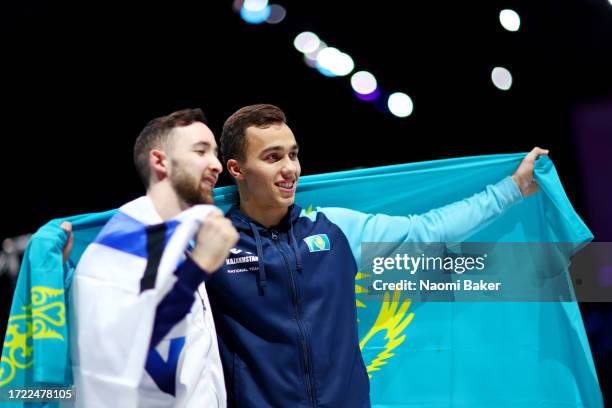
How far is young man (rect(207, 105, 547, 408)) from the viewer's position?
7.17ft

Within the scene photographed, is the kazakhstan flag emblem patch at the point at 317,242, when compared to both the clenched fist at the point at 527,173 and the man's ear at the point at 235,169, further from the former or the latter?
the clenched fist at the point at 527,173

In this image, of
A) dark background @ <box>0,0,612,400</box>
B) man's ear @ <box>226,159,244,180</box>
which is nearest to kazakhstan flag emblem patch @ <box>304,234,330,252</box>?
man's ear @ <box>226,159,244,180</box>

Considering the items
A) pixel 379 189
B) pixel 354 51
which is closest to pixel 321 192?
pixel 379 189

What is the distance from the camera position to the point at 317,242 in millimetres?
2355

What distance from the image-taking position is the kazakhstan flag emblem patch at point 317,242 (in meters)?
2.34

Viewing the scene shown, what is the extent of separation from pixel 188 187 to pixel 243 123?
40 cm

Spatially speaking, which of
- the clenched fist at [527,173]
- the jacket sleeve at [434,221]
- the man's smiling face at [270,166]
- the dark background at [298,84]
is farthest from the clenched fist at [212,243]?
the dark background at [298,84]

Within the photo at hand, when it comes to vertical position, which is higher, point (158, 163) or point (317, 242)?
point (158, 163)

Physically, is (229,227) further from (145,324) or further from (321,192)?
(321,192)

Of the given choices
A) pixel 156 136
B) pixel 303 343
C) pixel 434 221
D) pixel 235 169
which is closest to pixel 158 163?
pixel 156 136

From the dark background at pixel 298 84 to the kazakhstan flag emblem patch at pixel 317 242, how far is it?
1.86 m

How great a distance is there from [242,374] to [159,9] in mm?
2341

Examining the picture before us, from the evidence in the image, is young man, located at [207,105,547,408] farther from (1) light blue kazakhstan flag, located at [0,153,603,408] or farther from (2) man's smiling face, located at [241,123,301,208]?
(1) light blue kazakhstan flag, located at [0,153,603,408]

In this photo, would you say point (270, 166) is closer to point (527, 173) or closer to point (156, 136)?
point (156, 136)
